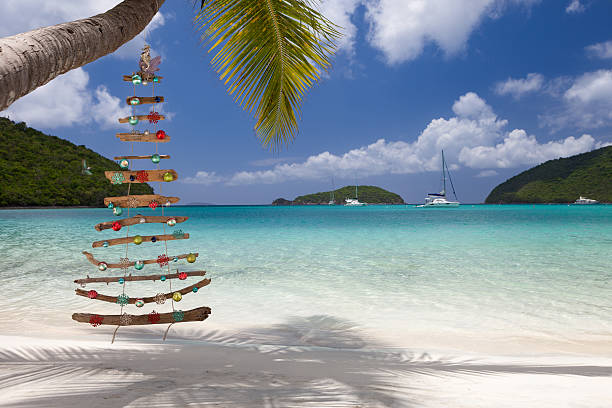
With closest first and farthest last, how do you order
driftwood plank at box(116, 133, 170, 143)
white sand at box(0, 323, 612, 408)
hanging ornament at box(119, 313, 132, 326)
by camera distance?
white sand at box(0, 323, 612, 408)
driftwood plank at box(116, 133, 170, 143)
hanging ornament at box(119, 313, 132, 326)

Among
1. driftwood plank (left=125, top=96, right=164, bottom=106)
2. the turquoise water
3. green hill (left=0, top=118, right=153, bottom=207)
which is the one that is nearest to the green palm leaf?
driftwood plank (left=125, top=96, right=164, bottom=106)

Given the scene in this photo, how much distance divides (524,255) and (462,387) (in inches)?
406

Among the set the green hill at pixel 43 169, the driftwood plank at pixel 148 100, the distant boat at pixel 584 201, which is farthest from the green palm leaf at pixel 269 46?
the distant boat at pixel 584 201

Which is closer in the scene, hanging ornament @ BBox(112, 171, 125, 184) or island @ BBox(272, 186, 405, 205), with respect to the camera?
hanging ornament @ BBox(112, 171, 125, 184)

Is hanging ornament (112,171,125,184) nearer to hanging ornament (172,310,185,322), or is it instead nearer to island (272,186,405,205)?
hanging ornament (172,310,185,322)

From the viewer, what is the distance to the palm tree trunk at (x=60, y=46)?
1478mm

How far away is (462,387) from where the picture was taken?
2.53 m

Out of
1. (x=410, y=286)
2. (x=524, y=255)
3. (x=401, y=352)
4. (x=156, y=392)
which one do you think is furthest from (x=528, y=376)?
(x=524, y=255)

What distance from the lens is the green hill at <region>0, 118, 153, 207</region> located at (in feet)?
149

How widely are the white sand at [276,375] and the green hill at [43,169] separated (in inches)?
1759

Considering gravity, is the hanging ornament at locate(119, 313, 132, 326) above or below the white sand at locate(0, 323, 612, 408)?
above

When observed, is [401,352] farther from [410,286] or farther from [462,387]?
[410,286]

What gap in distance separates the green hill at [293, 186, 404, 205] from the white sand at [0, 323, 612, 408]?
417ft

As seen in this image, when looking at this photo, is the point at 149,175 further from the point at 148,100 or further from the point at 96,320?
the point at 96,320
